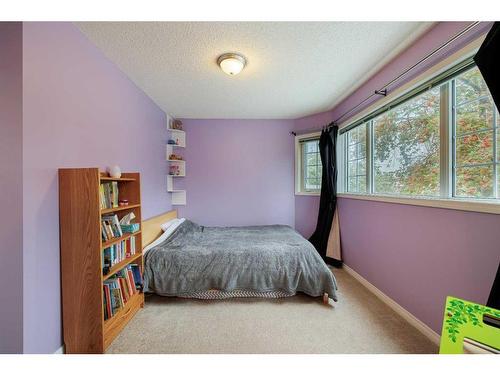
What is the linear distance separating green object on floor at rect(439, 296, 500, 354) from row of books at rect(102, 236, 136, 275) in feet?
6.73

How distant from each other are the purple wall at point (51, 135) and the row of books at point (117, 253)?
0.85 ft

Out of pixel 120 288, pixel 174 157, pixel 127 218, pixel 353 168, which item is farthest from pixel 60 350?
pixel 353 168

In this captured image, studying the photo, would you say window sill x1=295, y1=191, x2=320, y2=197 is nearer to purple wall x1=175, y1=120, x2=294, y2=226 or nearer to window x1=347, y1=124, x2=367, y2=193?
purple wall x1=175, y1=120, x2=294, y2=226

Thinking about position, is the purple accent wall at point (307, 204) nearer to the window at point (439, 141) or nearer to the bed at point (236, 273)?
the window at point (439, 141)

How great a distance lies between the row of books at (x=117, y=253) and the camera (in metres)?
1.47

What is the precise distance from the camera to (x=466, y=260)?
123 centimetres

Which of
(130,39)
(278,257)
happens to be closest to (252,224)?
(278,257)

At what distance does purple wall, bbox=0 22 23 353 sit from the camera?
3.52 ft

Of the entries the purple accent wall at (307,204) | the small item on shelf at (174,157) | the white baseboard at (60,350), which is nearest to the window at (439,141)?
the purple accent wall at (307,204)

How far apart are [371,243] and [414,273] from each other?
22.2 inches

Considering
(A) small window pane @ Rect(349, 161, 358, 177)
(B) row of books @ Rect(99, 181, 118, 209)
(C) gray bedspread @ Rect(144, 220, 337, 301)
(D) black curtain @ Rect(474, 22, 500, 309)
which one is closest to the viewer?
(D) black curtain @ Rect(474, 22, 500, 309)

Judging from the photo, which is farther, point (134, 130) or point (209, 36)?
point (134, 130)

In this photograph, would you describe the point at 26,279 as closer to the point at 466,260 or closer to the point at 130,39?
the point at 130,39

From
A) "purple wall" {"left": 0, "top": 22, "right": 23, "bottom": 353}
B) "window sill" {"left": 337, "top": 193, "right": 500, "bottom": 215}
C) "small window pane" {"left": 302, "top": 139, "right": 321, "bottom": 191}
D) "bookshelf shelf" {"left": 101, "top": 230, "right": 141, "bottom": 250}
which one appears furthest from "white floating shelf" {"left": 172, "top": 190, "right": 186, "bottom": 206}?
"window sill" {"left": 337, "top": 193, "right": 500, "bottom": 215}
